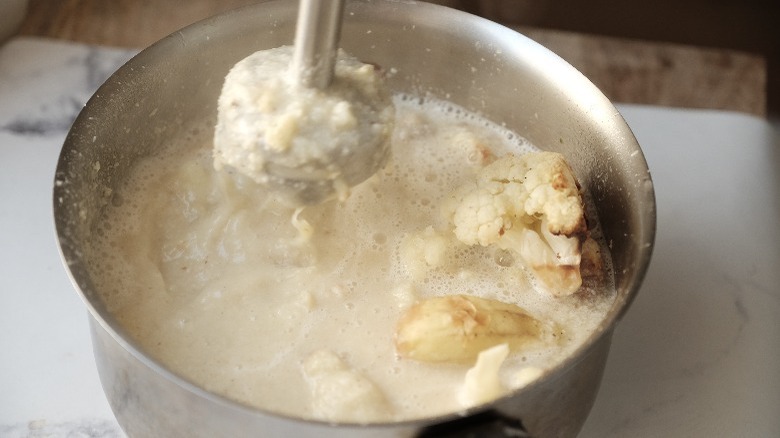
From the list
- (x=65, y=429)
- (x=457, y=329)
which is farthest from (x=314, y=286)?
(x=65, y=429)

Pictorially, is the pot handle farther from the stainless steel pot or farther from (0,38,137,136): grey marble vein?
(0,38,137,136): grey marble vein

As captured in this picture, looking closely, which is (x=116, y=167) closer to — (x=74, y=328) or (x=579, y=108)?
(x=74, y=328)

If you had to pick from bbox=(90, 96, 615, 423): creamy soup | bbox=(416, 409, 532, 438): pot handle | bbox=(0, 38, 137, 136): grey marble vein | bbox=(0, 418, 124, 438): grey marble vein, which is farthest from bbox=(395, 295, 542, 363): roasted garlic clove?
bbox=(0, 38, 137, 136): grey marble vein

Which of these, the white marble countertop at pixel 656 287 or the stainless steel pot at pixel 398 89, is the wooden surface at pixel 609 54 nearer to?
the white marble countertop at pixel 656 287

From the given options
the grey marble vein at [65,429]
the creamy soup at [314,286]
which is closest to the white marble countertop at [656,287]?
the grey marble vein at [65,429]

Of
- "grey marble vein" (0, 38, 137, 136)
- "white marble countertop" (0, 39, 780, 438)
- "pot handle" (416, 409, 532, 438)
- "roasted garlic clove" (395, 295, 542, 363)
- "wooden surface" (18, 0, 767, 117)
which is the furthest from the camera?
"wooden surface" (18, 0, 767, 117)

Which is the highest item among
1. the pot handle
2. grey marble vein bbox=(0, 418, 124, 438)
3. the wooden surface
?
the pot handle

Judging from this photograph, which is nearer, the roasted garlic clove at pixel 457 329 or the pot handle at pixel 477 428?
the pot handle at pixel 477 428
